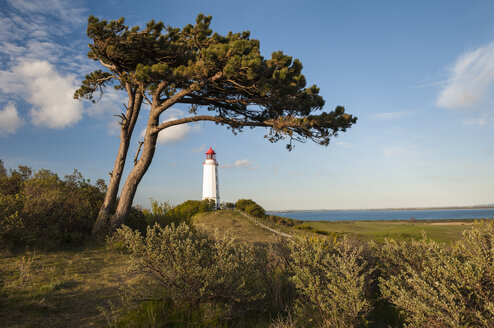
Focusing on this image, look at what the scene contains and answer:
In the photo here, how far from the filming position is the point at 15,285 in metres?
5.26

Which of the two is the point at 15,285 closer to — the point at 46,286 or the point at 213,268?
the point at 46,286

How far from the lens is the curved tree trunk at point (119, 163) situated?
11227mm

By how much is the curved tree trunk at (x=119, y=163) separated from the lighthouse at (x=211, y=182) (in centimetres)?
1861

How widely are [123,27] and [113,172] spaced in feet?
19.0

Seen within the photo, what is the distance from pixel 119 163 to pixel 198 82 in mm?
5167

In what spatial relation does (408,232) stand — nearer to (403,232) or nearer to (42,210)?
(403,232)

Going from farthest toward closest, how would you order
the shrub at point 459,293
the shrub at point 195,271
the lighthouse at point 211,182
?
the lighthouse at point 211,182 < the shrub at point 195,271 < the shrub at point 459,293

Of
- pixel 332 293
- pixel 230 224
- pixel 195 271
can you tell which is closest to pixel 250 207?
pixel 230 224

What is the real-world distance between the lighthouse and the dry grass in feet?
72.6

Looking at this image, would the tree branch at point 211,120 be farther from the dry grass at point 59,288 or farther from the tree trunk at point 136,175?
the dry grass at point 59,288

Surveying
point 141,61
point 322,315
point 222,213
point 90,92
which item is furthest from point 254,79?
point 222,213

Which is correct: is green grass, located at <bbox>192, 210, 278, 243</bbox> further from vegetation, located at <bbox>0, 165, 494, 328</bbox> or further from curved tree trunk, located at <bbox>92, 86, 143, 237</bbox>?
vegetation, located at <bbox>0, 165, 494, 328</bbox>

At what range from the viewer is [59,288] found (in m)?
5.67

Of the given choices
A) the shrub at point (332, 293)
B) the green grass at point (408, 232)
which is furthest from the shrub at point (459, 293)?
the green grass at point (408, 232)
